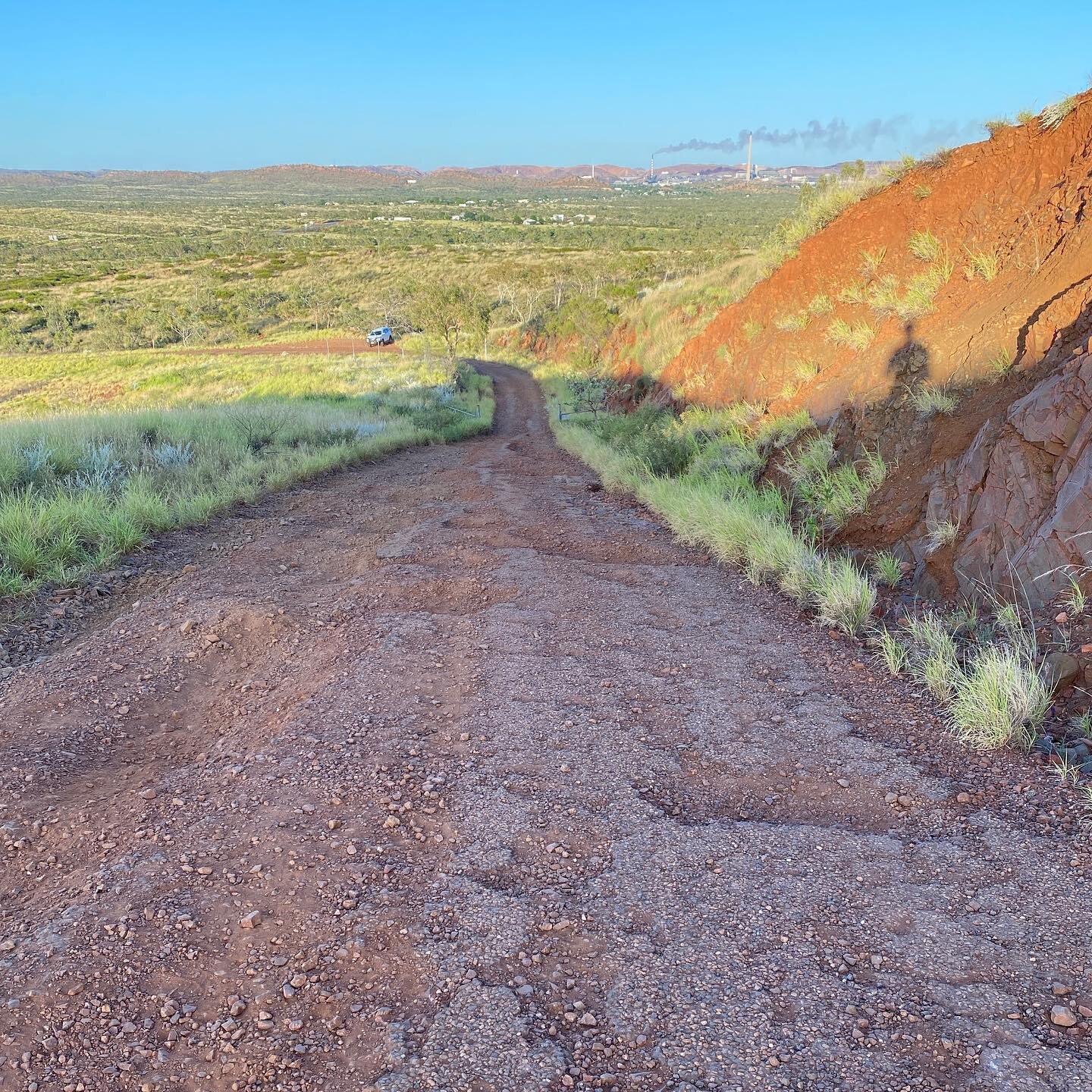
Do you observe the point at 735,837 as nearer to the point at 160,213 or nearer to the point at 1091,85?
the point at 1091,85

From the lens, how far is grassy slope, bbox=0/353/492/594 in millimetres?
7148

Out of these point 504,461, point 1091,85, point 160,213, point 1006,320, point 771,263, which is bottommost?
point 504,461

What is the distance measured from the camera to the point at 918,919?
265cm

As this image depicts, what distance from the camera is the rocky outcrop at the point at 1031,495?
461cm

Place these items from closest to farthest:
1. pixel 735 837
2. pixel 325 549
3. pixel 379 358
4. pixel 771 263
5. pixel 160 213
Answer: pixel 735 837
pixel 325 549
pixel 771 263
pixel 379 358
pixel 160 213

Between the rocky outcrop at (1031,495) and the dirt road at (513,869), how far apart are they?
3.54 ft

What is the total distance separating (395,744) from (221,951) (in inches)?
53.0

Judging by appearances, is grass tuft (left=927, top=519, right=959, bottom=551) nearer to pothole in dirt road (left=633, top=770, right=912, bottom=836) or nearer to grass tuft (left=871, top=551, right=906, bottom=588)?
grass tuft (left=871, top=551, right=906, bottom=588)

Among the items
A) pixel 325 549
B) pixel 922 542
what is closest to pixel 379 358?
pixel 325 549

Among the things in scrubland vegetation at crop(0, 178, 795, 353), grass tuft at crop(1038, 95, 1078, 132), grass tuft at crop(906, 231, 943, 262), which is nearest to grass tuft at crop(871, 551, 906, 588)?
grass tuft at crop(906, 231, 943, 262)

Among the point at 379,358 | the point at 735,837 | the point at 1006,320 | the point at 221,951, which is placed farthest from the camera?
the point at 379,358

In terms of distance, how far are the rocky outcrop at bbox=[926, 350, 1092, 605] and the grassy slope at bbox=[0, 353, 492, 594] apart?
6.77 meters

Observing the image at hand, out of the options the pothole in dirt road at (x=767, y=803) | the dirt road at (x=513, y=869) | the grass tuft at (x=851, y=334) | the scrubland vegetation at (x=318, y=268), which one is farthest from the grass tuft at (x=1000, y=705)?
the scrubland vegetation at (x=318, y=268)

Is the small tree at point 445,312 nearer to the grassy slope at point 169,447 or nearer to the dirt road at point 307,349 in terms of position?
the dirt road at point 307,349
